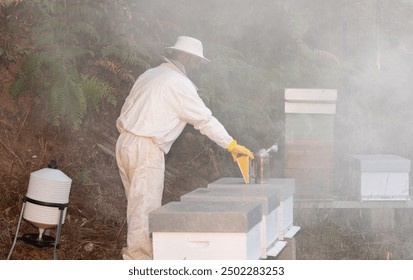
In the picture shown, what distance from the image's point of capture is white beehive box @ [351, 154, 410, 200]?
7129 millimetres

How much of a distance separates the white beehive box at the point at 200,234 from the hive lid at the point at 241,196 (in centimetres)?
64

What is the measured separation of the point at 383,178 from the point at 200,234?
3014mm

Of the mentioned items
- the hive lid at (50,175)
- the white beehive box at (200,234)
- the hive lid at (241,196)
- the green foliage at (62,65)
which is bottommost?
the white beehive box at (200,234)

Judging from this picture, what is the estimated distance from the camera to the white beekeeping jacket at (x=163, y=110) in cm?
599

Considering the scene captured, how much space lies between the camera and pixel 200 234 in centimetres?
464

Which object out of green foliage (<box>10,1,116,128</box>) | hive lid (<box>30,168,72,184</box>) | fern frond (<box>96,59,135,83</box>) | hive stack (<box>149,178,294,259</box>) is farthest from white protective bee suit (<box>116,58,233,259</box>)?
fern frond (<box>96,59,135,83</box>)

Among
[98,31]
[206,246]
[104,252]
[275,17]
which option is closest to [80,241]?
[104,252]

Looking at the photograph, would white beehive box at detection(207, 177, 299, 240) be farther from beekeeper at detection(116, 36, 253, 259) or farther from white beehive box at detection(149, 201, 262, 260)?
white beehive box at detection(149, 201, 262, 260)

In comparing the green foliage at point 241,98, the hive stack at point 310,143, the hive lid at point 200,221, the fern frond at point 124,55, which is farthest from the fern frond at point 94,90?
the hive lid at point 200,221

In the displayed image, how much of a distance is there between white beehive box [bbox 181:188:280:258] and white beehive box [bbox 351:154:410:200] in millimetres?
1658

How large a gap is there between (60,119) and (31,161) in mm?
A: 544

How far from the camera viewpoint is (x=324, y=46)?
10.5 m

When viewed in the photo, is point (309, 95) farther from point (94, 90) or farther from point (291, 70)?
point (94, 90)

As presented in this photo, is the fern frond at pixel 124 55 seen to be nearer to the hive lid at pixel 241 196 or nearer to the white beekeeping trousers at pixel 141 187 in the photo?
the white beekeeping trousers at pixel 141 187
